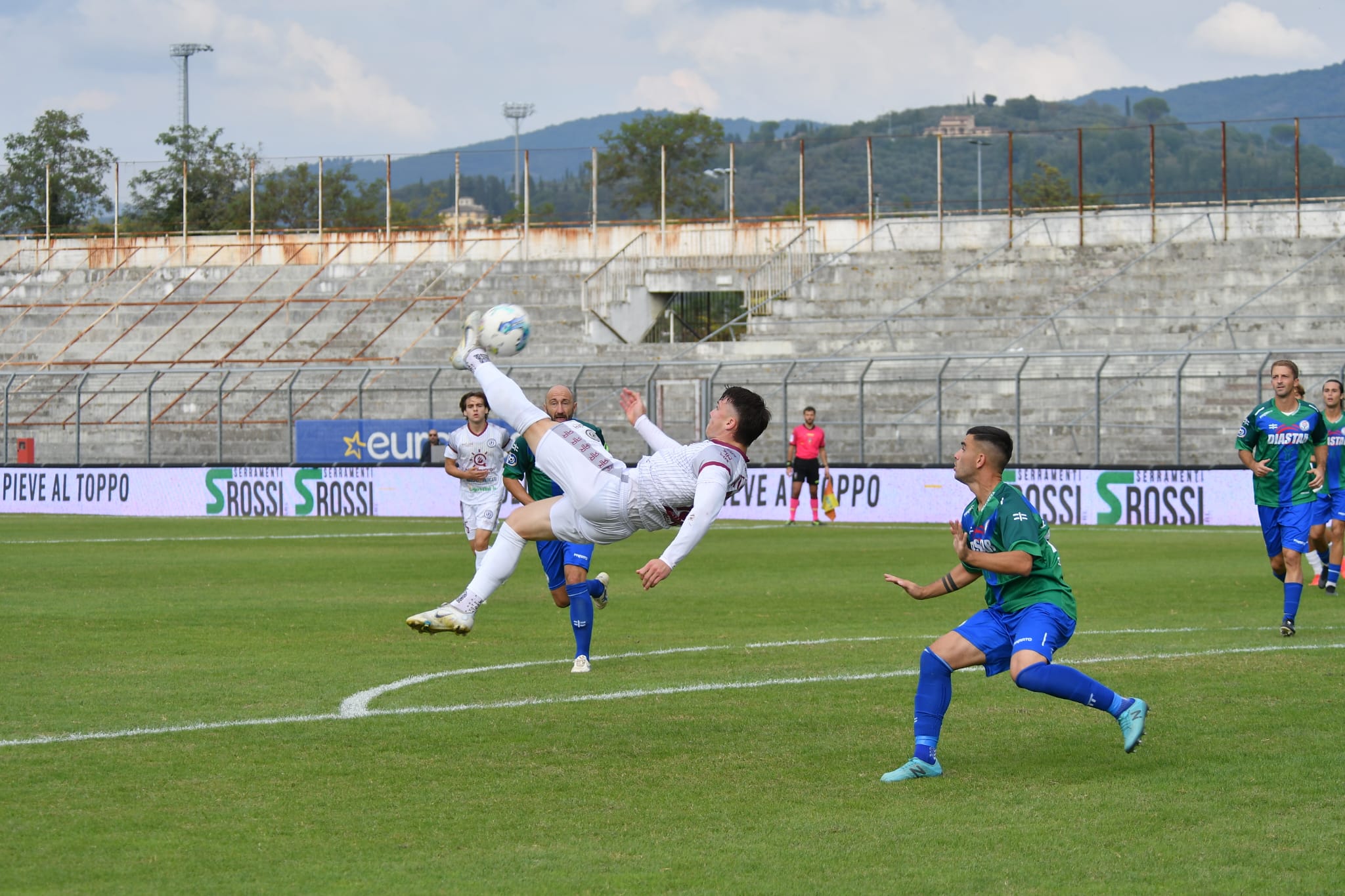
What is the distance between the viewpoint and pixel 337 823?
674 centimetres

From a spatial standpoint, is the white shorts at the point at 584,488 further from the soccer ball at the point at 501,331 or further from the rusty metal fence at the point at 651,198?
the rusty metal fence at the point at 651,198

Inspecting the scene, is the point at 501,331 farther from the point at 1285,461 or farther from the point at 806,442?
the point at 806,442

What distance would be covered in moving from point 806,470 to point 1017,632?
22.9 metres

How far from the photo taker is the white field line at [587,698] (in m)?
8.76

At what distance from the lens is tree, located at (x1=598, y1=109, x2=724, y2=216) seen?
256 ft

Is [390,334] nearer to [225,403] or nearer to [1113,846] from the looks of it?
[225,403]

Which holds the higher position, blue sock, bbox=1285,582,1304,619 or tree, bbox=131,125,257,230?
tree, bbox=131,125,257,230

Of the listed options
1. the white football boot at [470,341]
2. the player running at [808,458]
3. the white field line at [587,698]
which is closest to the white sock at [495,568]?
the white field line at [587,698]

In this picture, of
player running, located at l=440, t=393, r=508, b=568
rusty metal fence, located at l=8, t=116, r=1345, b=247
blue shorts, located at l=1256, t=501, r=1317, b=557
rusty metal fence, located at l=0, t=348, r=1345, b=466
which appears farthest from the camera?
rusty metal fence, located at l=8, t=116, r=1345, b=247

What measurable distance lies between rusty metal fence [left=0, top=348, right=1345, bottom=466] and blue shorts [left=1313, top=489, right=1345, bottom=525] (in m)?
13.1

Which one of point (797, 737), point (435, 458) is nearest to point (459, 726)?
point (797, 737)

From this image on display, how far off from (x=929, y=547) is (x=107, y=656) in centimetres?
1486

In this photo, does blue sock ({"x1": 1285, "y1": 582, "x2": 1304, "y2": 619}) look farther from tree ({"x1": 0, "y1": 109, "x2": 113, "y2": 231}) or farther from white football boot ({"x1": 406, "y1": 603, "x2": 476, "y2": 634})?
tree ({"x1": 0, "y1": 109, "x2": 113, "y2": 231})


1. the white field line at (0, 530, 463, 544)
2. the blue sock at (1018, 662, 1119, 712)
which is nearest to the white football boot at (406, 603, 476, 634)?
the blue sock at (1018, 662, 1119, 712)
